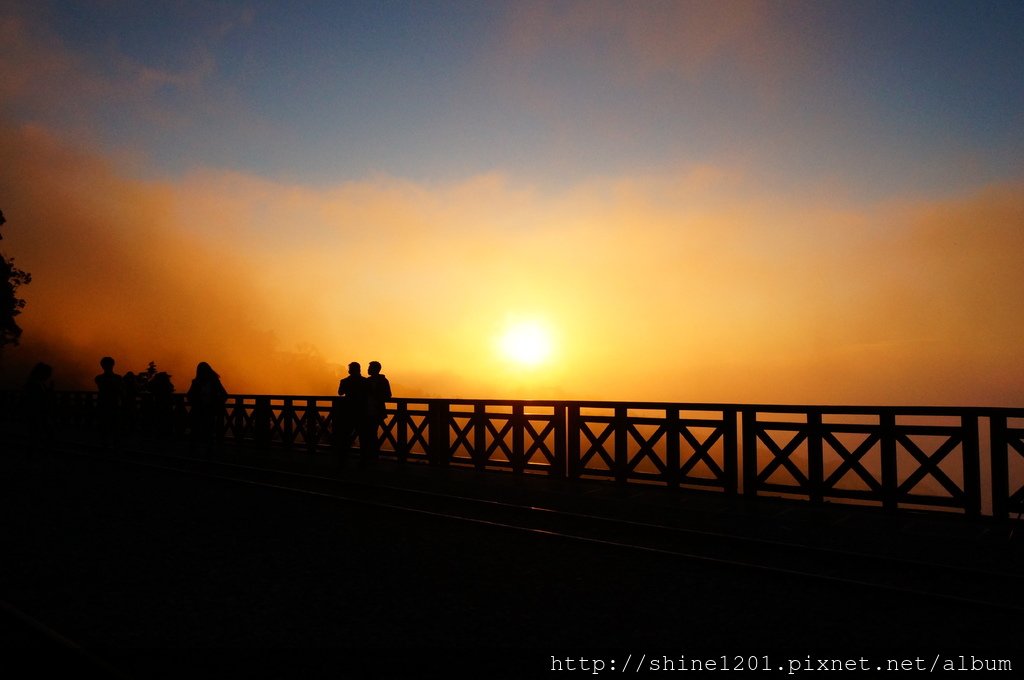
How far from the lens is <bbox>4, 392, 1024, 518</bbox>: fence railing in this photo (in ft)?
31.3

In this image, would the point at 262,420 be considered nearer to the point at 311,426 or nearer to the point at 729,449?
the point at 311,426

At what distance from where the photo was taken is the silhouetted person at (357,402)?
14461mm

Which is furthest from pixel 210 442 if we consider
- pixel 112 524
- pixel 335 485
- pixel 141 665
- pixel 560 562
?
pixel 141 665

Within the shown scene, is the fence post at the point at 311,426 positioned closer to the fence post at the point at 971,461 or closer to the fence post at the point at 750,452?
the fence post at the point at 750,452

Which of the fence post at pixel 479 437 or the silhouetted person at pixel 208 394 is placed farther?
the silhouetted person at pixel 208 394

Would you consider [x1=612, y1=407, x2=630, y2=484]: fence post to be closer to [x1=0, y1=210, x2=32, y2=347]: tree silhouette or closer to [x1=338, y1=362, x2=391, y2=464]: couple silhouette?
[x1=338, y1=362, x2=391, y2=464]: couple silhouette

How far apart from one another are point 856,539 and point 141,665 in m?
7.07

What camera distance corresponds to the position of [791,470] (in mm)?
10922

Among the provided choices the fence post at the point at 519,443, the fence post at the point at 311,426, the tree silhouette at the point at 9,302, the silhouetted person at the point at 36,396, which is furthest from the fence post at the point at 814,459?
the tree silhouette at the point at 9,302

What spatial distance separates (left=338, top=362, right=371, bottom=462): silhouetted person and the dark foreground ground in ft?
19.7

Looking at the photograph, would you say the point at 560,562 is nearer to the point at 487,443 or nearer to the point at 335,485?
the point at 335,485

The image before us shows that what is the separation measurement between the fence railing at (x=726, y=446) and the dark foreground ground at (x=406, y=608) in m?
1.93

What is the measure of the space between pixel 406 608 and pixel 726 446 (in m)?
7.24

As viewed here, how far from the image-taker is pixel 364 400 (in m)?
14.4
